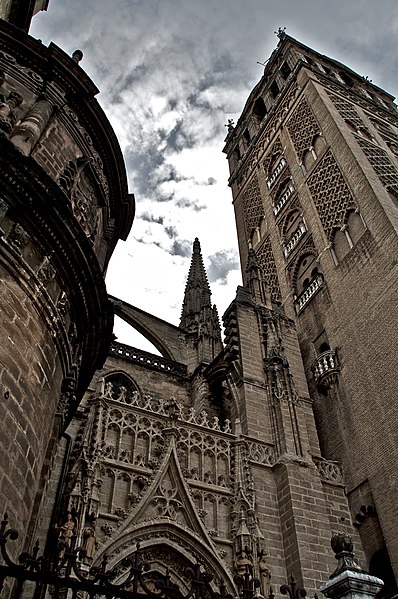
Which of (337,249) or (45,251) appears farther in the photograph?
(337,249)

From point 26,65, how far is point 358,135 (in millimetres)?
15078

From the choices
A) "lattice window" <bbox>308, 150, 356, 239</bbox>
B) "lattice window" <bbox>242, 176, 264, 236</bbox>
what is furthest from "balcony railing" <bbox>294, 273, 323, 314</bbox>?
"lattice window" <bbox>242, 176, 264, 236</bbox>

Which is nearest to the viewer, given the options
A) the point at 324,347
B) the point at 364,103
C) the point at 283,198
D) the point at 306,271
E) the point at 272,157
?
the point at 324,347

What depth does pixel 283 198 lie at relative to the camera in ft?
78.1

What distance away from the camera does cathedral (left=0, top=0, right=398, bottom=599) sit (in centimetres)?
700

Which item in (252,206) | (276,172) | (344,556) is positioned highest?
(252,206)

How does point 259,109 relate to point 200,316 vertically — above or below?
above

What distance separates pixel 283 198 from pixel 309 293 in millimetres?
6492

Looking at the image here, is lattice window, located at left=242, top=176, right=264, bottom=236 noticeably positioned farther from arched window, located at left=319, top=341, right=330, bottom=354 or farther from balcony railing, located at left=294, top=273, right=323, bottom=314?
arched window, located at left=319, top=341, right=330, bottom=354

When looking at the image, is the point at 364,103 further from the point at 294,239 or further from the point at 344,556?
the point at 344,556

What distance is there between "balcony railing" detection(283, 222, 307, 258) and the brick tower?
0.06 m

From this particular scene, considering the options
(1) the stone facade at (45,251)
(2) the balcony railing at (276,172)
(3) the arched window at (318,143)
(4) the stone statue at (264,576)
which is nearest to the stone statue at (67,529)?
(1) the stone facade at (45,251)

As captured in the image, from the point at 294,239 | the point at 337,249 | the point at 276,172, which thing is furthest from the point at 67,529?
the point at 276,172

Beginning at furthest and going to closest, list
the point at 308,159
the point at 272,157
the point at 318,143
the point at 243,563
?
the point at 272,157
the point at 308,159
the point at 318,143
the point at 243,563
